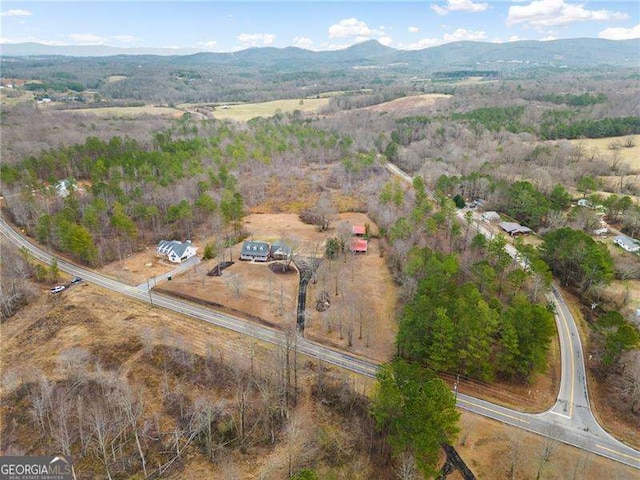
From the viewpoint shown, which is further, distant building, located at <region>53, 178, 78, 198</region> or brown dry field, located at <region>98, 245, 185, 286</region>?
distant building, located at <region>53, 178, 78, 198</region>

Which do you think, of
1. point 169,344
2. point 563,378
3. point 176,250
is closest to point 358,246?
point 176,250

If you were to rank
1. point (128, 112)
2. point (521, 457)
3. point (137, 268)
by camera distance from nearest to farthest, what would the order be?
point (521, 457) → point (137, 268) → point (128, 112)

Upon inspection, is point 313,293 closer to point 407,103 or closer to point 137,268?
point 137,268

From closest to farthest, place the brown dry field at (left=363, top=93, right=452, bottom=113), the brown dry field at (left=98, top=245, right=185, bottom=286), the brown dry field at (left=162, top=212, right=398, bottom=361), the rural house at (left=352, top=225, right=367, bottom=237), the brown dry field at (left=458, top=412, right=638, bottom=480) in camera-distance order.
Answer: the brown dry field at (left=458, top=412, right=638, bottom=480) < the brown dry field at (left=162, top=212, right=398, bottom=361) < the brown dry field at (left=98, top=245, right=185, bottom=286) < the rural house at (left=352, top=225, right=367, bottom=237) < the brown dry field at (left=363, top=93, right=452, bottom=113)

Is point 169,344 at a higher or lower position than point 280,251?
lower

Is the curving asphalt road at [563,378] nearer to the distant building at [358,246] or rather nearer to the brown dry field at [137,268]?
the brown dry field at [137,268]

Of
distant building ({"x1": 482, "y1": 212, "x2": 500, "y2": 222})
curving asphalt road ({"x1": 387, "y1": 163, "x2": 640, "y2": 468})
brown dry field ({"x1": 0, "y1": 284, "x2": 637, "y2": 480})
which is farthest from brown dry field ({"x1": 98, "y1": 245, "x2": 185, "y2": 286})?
distant building ({"x1": 482, "y1": 212, "x2": 500, "y2": 222})

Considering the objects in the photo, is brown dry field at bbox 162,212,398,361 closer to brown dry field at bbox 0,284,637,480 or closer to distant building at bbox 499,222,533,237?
brown dry field at bbox 0,284,637,480

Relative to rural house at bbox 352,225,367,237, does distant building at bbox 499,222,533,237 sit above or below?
above
